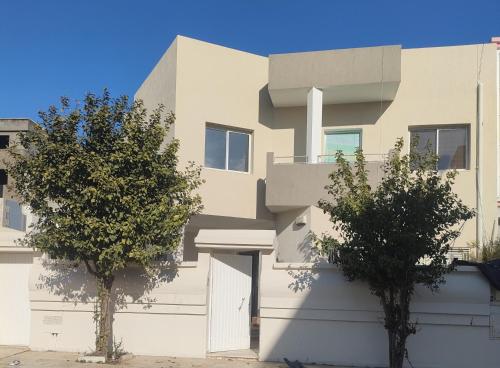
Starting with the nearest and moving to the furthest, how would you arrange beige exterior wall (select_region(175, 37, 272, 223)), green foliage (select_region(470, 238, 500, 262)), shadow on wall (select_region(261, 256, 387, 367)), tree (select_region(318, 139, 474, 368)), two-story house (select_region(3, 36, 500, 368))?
tree (select_region(318, 139, 474, 368)) → shadow on wall (select_region(261, 256, 387, 367)) → two-story house (select_region(3, 36, 500, 368)) → green foliage (select_region(470, 238, 500, 262)) → beige exterior wall (select_region(175, 37, 272, 223))

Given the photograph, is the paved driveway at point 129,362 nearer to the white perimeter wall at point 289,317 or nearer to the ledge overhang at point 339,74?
the white perimeter wall at point 289,317

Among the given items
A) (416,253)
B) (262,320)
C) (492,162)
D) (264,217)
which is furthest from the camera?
(264,217)

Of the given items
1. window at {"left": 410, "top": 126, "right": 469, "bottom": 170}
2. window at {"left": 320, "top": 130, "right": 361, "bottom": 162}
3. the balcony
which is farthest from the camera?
window at {"left": 320, "top": 130, "right": 361, "bottom": 162}

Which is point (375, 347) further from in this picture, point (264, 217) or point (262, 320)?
point (264, 217)

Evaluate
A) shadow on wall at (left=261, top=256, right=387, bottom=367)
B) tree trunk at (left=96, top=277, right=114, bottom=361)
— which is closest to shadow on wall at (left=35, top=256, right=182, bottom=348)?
tree trunk at (left=96, top=277, right=114, bottom=361)

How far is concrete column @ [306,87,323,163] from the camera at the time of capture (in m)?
15.7

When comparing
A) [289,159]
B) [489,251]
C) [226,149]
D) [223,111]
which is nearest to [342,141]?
[289,159]

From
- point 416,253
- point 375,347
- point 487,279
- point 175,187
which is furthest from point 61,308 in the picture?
point 487,279

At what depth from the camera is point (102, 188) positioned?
10.3m

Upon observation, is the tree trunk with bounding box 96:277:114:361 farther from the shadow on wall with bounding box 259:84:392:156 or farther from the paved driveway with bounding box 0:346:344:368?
the shadow on wall with bounding box 259:84:392:156

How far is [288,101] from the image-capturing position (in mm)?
16750

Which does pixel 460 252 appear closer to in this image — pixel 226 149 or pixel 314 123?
pixel 314 123

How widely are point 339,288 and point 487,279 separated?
8.78 feet

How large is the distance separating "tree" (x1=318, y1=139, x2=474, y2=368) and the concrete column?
5136 mm
